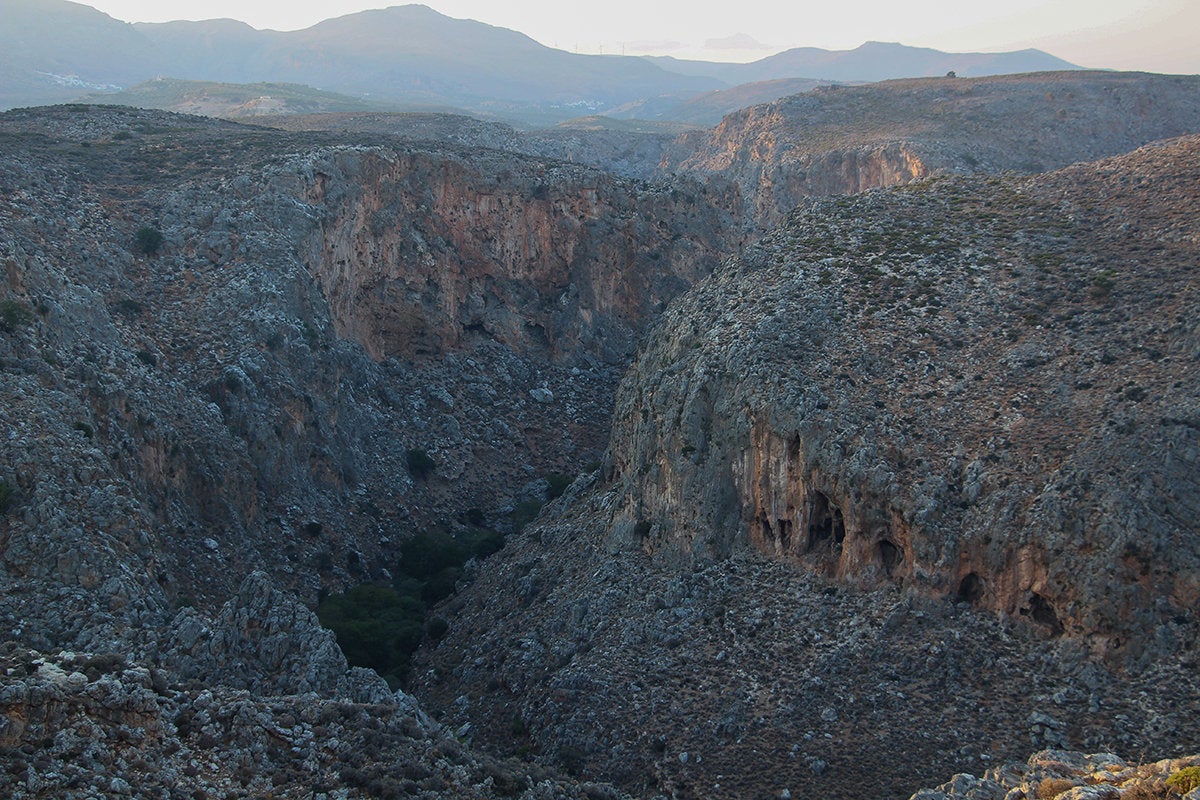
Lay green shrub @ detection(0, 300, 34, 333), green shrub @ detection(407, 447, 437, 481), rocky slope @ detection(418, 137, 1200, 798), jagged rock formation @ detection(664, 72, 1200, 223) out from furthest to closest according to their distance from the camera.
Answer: jagged rock formation @ detection(664, 72, 1200, 223) < green shrub @ detection(407, 447, 437, 481) < green shrub @ detection(0, 300, 34, 333) < rocky slope @ detection(418, 137, 1200, 798)

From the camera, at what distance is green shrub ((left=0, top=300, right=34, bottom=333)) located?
3353cm

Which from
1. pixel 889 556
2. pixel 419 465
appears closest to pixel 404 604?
pixel 419 465

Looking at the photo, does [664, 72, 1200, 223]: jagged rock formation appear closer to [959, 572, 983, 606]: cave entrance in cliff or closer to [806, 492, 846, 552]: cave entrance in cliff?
[806, 492, 846, 552]: cave entrance in cliff

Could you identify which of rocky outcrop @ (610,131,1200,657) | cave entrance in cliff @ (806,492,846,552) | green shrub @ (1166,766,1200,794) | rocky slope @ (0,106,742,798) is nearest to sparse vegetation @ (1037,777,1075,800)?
green shrub @ (1166,766,1200,794)

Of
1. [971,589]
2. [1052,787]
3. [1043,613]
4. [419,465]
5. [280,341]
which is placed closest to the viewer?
[1052,787]

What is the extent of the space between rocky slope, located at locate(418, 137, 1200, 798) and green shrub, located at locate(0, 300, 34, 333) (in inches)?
676

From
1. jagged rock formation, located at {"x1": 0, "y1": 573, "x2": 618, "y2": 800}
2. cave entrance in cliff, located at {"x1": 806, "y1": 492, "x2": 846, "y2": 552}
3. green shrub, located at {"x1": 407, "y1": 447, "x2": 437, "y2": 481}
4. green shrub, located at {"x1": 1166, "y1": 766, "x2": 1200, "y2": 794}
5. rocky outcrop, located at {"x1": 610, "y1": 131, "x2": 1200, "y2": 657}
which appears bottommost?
green shrub, located at {"x1": 407, "y1": 447, "x2": 437, "y2": 481}

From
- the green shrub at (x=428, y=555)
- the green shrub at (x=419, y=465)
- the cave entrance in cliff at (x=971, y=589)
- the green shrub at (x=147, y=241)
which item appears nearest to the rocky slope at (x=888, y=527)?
the cave entrance in cliff at (x=971, y=589)

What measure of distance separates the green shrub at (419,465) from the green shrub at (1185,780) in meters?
35.6

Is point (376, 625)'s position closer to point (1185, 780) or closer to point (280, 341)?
point (280, 341)

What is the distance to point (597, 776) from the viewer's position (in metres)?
27.1

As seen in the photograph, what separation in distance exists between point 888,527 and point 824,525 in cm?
229

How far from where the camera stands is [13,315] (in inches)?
1337

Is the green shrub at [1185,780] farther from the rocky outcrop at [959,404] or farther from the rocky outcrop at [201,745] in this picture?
the rocky outcrop at [201,745]
